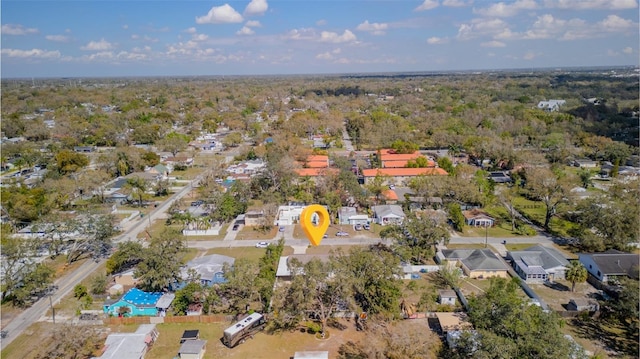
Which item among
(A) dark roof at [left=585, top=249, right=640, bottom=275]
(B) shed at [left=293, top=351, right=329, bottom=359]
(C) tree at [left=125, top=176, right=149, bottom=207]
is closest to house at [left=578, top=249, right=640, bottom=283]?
(A) dark roof at [left=585, top=249, right=640, bottom=275]

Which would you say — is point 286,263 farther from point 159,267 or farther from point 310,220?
point 159,267

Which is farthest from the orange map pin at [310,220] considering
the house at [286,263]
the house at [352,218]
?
the house at [352,218]

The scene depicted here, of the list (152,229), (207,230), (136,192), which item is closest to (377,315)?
(207,230)

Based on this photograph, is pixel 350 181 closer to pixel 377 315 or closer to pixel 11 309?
pixel 377 315

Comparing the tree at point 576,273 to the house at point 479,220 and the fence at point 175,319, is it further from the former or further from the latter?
the fence at point 175,319

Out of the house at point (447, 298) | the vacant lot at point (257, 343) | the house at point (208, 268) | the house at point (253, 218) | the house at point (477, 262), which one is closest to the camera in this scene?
the vacant lot at point (257, 343)

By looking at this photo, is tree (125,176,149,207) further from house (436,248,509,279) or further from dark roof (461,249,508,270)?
dark roof (461,249,508,270)
